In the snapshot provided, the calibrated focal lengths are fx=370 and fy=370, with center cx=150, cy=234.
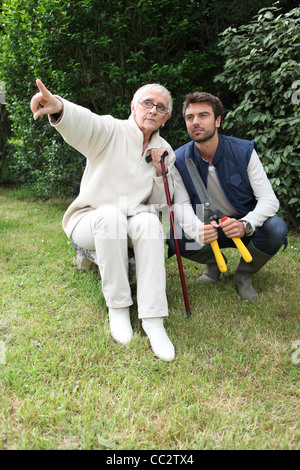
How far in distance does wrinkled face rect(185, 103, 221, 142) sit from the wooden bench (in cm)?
92

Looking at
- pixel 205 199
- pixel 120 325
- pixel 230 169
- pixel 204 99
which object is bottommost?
pixel 120 325

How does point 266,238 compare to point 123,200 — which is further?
point 266,238

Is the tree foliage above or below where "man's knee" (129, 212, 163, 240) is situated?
above

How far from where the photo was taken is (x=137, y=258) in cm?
213

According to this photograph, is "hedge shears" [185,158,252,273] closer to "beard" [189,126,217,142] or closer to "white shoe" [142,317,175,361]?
"beard" [189,126,217,142]

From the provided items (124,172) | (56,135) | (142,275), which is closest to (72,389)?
(142,275)

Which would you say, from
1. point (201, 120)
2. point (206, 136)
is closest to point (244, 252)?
point (206, 136)

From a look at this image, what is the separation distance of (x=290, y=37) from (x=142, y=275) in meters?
3.27

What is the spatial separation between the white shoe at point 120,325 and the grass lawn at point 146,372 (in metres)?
0.05

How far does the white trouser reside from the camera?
6.69 feet

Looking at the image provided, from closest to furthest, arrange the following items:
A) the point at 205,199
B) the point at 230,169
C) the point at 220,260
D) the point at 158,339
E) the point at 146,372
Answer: the point at 146,372, the point at 158,339, the point at 220,260, the point at 205,199, the point at 230,169

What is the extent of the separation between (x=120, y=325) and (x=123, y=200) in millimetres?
763

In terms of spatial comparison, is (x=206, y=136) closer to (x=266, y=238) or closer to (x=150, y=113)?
(x=150, y=113)

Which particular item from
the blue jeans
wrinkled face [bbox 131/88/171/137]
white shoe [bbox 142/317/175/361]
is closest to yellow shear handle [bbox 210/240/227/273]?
the blue jeans
